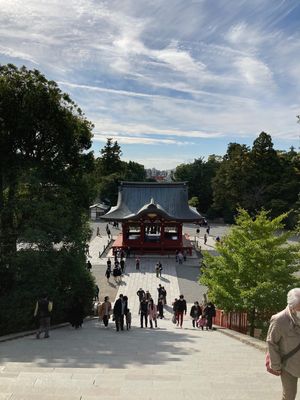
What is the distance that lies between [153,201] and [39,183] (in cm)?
2131

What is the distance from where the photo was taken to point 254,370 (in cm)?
686

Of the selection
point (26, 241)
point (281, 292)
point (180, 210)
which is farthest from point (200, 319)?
point (180, 210)

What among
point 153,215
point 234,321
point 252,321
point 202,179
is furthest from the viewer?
point 202,179

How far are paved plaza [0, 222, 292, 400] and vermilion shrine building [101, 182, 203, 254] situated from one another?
21001mm

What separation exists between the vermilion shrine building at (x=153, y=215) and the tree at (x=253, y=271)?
19.4 m

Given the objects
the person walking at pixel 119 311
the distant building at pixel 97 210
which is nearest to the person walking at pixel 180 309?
the person walking at pixel 119 311

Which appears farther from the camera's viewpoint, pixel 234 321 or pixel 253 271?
pixel 234 321

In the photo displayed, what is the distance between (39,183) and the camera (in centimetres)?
1588

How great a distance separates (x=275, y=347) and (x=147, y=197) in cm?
3521

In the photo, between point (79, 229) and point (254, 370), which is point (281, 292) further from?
point (79, 229)

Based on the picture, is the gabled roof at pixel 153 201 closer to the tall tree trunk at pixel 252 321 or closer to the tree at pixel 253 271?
the tree at pixel 253 271

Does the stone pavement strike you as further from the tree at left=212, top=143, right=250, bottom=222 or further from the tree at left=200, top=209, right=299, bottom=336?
the tree at left=212, top=143, right=250, bottom=222

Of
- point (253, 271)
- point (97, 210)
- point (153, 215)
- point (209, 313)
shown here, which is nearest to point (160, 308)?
point (209, 313)

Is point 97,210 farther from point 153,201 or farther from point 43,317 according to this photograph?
point 43,317
